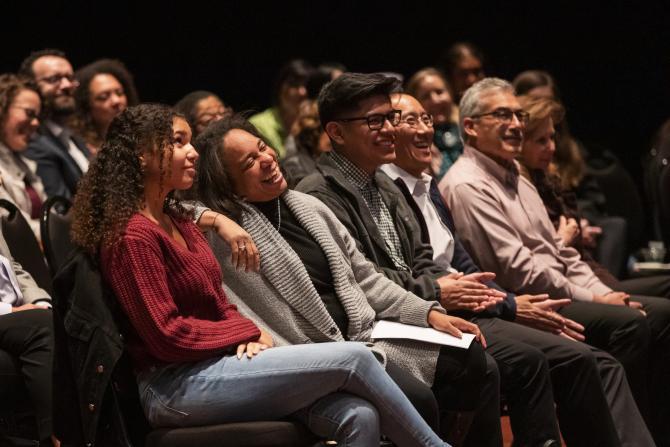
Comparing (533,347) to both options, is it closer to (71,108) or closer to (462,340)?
(462,340)

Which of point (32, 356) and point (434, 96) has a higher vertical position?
point (434, 96)

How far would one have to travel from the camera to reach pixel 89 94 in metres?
5.07

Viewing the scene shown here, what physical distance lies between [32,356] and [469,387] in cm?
124

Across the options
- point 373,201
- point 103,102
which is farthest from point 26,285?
point 103,102

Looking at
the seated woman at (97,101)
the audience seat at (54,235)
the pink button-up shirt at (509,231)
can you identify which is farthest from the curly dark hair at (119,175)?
the seated woman at (97,101)

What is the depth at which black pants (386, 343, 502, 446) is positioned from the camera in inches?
125

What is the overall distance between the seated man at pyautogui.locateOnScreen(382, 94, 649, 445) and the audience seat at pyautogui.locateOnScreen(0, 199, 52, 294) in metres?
1.23

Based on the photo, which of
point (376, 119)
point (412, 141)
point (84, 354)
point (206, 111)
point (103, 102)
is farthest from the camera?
point (103, 102)

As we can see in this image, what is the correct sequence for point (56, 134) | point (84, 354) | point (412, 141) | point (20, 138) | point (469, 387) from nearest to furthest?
point (84, 354)
point (469, 387)
point (412, 141)
point (20, 138)
point (56, 134)

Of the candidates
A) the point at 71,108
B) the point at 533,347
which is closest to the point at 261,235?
the point at 533,347

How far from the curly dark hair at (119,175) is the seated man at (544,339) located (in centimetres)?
119

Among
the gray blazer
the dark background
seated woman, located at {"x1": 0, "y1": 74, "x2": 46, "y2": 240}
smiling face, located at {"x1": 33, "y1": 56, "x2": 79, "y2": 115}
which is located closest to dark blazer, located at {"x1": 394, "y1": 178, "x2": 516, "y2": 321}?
the gray blazer

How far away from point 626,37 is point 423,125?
3.93 m

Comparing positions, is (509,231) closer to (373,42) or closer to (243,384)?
(243,384)
